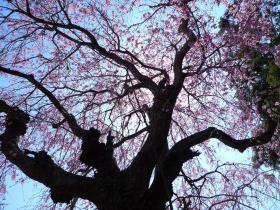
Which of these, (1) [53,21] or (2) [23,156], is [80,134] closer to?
(2) [23,156]

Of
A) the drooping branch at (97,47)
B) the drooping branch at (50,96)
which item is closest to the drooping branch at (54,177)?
the drooping branch at (50,96)

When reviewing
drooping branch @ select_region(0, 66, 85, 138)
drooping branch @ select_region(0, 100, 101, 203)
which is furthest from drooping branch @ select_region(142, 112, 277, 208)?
drooping branch @ select_region(0, 66, 85, 138)

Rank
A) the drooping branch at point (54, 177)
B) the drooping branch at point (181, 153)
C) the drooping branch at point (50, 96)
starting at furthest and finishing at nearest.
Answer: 1. the drooping branch at point (50, 96)
2. the drooping branch at point (181, 153)
3. the drooping branch at point (54, 177)

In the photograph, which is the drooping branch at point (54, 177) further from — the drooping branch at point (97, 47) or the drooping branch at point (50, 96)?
the drooping branch at point (97, 47)

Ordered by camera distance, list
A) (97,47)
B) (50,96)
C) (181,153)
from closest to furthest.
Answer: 1. (181,153)
2. (50,96)
3. (97,47)

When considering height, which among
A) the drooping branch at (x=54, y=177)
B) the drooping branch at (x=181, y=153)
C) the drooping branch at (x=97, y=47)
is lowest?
the drooping branch at (x=54, y=177)

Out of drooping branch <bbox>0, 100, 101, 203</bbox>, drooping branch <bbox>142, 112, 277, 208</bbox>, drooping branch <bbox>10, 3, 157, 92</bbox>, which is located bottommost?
drooping branch <bbox>0, 100, 101, 203</bbox>

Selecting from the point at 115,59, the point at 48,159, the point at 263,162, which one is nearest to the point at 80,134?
the point at 48,159

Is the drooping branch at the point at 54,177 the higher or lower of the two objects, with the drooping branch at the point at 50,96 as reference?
lower

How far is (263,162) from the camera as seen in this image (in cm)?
1228

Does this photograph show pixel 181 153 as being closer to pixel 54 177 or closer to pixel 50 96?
pixel 54 177

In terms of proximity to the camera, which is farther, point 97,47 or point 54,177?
point 97,47

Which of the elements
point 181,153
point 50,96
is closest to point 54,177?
point 50,96

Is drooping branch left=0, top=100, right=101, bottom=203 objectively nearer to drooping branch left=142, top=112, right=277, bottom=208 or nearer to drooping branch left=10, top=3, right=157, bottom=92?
drooping branch left=142, top=112, right=277, bottom=208
